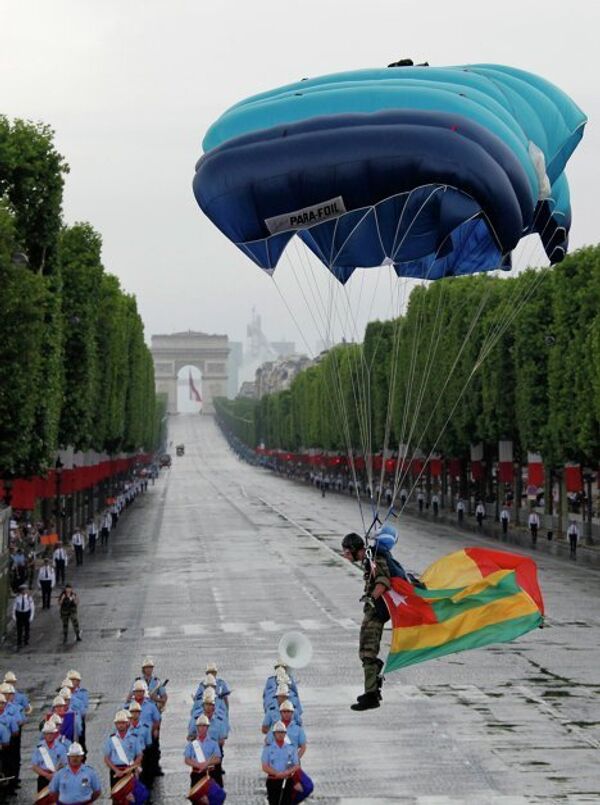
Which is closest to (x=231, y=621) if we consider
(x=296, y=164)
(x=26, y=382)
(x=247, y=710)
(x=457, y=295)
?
(x=26, y=382)

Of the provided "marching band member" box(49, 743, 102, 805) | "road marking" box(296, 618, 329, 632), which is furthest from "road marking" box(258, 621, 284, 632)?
"marching band member" box(49, 743, 102, 805)

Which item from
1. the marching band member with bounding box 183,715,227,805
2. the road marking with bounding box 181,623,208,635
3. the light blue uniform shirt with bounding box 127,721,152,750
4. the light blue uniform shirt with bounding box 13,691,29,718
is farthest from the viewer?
the road marking with bounding box 181,623,208,635

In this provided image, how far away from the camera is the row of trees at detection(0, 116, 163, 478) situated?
41969 millimetres

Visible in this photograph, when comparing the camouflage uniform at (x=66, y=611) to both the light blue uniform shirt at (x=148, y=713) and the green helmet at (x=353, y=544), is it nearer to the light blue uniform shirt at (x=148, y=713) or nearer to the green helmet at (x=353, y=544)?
the light blue uniform shirt at (x=148, y=713)

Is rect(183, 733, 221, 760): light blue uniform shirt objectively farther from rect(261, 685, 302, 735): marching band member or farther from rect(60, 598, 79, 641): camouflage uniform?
rect(60, 598, 79, 641): camouflage uniform

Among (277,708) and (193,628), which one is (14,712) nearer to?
(277,708)

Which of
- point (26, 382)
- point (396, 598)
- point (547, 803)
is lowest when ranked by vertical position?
point (547, 803)

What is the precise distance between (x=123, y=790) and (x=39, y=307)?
24768 mm

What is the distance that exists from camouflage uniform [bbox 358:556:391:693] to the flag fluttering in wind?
1.62ft

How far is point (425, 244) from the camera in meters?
22.1

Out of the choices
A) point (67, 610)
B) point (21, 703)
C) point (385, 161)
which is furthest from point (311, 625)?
point (385, 161)

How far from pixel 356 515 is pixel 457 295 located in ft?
44.8

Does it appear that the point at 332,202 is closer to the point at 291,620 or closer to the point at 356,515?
the point at 291,620

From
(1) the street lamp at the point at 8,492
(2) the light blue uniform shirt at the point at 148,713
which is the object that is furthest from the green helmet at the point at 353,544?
(1) the street lamp at the point at 8,492
